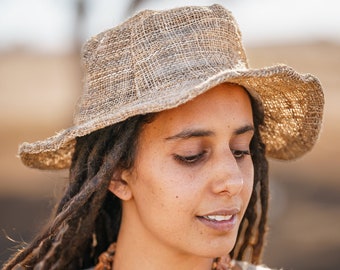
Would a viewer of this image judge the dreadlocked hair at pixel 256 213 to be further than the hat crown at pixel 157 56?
Yes

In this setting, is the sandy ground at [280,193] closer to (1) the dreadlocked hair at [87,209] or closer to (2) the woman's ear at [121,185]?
(1) the dreadlocked hair at [87,209]

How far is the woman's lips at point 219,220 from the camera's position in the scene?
3092 millimetres

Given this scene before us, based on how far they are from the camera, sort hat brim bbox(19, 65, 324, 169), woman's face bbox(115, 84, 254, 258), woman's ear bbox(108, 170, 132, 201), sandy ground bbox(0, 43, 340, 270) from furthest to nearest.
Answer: sandy ground bbox(0, 43, 340, 270), woman's ear bbox(108, 170, 132, 201), woman's face bbox(115, 84, 254, 258), hat brim bbox(19, 65, 324, 169)

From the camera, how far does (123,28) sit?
3.35m

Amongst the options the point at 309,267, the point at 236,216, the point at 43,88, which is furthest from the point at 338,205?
the point at 43,88

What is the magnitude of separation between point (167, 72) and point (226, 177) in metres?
0.47

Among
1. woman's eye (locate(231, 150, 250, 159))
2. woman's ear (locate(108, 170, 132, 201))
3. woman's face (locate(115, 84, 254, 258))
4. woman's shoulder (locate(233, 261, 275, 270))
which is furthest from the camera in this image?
woman's shoulder (locate(233, 261, 275, 270))

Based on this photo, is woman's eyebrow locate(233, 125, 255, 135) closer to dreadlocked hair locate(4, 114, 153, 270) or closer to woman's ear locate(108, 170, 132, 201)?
dreadlocked hair locate(4, 114, 153, 270)

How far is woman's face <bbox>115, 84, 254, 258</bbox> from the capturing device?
3.08 m

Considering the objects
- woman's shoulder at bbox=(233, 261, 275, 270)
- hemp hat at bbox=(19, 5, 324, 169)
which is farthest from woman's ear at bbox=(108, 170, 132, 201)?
woman's shoulder at bbox=(233, 261, 275, 270)

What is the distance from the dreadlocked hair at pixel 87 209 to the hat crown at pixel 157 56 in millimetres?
125

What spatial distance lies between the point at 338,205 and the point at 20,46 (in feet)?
87.3

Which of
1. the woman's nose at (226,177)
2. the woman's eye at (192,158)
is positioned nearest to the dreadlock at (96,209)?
the woman's eye at (192,158)

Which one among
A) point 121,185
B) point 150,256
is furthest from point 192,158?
point 150,256
